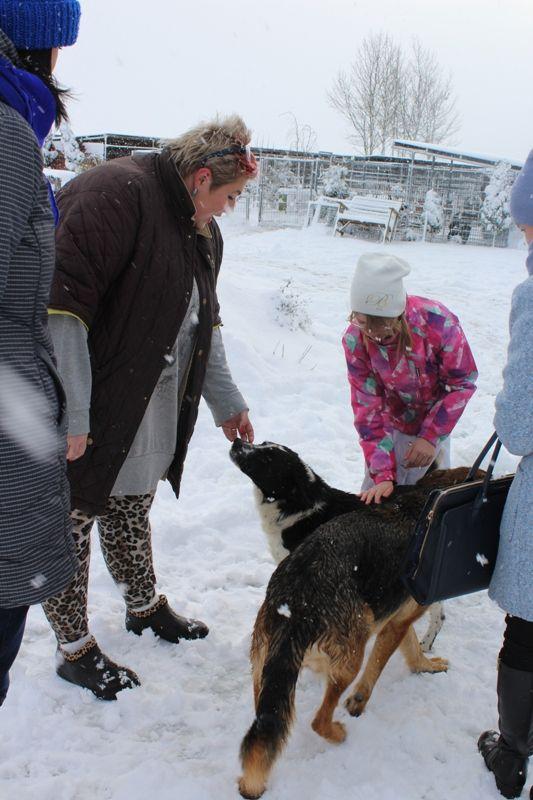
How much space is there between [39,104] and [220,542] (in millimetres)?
3091

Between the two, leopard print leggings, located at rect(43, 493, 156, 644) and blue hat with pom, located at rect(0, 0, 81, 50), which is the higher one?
blue hat with pom, located at rect(0, 0, 81, 50)

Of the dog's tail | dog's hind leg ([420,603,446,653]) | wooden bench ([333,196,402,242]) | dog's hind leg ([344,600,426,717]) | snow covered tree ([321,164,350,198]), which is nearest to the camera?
the dog's tail

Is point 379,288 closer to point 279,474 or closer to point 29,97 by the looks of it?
point 279,474

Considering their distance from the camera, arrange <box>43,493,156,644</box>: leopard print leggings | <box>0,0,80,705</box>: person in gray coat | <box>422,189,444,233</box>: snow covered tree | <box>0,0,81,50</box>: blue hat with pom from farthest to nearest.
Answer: <box>422,189,444,233</box>: snow covered tree → <box>43,493,156,644</box>: leopard print leggings → <box>0,0,81,50</box>: blue hat with pom → <box>0,0,80,705</box>: person in gray coat

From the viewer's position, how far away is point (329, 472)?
5055 millimetres

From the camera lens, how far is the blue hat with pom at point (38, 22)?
1362mm

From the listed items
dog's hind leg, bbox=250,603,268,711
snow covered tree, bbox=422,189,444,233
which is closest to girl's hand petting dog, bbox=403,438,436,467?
dog's hind leg, bbox=250,603,268,711

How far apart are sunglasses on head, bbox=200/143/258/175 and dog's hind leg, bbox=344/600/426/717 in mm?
2019

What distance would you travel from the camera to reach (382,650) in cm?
274

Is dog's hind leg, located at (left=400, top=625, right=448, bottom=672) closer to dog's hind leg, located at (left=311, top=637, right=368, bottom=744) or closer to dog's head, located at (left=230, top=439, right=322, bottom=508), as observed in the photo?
dog's hind leg, located at (left=311, top=637, right=368, bottom=744)

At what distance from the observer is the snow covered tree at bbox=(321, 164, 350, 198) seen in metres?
23.4

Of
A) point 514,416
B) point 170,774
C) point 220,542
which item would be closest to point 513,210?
point 514,416

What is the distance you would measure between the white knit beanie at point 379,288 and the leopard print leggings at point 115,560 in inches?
56.8

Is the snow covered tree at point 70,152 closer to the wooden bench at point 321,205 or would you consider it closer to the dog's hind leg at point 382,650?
the wooden bench at point 321,205
